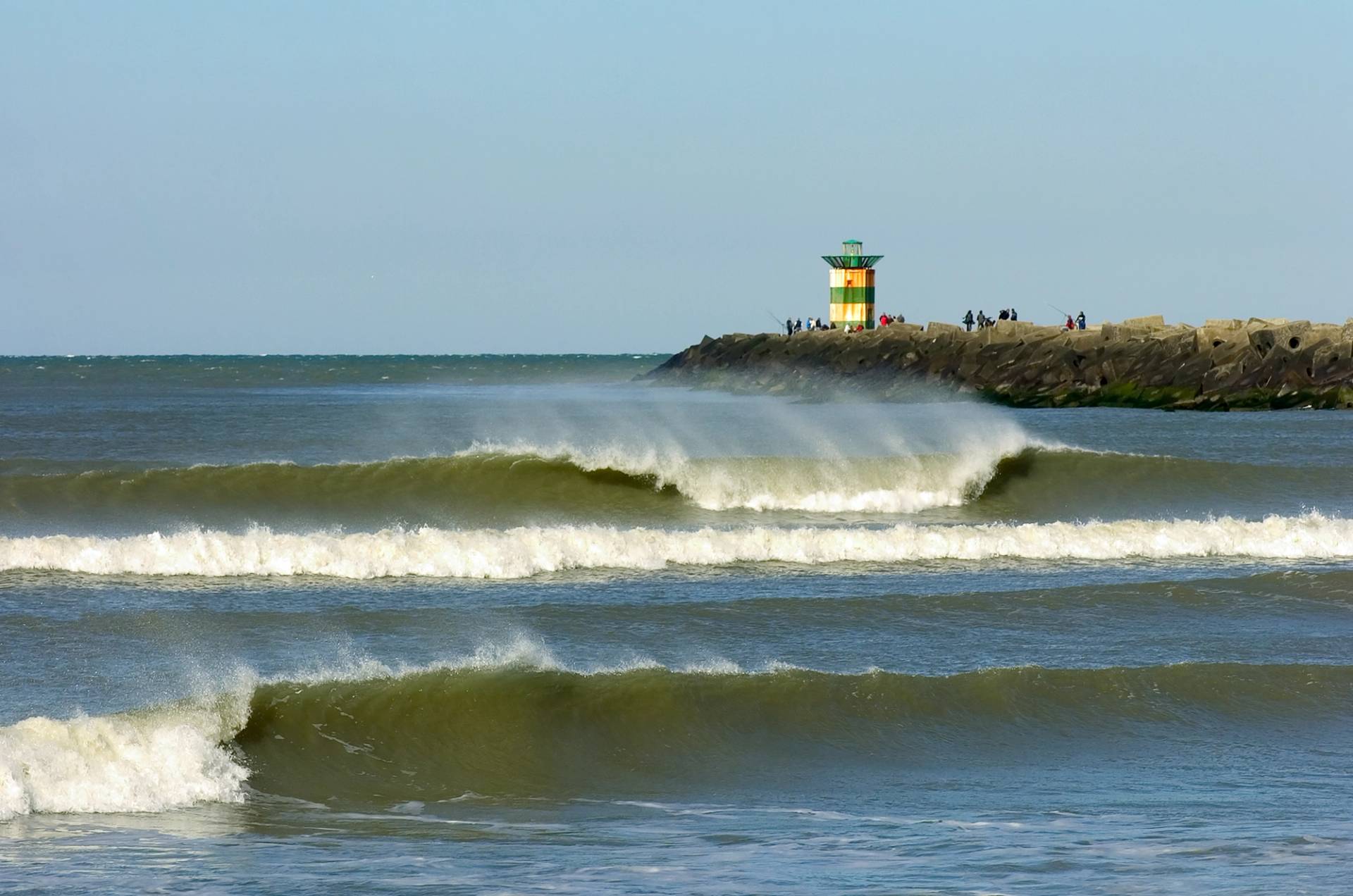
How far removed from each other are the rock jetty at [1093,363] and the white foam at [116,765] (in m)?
36.9

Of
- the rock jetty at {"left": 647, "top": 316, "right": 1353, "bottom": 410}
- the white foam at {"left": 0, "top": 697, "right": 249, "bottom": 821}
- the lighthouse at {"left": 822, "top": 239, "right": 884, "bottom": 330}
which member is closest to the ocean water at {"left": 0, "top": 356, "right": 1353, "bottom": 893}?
the white foam at {"left": 0, "top": 697, "right": 249, "bottom": 821}

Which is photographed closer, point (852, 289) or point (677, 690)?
point (677, 690)

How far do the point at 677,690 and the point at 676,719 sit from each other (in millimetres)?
326

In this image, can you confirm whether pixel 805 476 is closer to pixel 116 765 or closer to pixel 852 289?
pixel 116 765

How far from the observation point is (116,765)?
277 inches

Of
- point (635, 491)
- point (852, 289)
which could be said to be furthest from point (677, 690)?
point (852, 289)

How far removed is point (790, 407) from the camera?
143ft

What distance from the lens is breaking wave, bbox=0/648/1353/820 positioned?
23.4ft

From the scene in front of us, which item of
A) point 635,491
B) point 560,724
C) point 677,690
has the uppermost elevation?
point 635,491

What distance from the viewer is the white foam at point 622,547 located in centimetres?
1318

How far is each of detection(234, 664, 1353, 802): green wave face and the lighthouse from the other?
50815 mm

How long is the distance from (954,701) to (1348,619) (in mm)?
4285

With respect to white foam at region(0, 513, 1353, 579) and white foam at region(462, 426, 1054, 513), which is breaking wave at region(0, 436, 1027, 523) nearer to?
white foam at region(462, 426, 1054, 513)

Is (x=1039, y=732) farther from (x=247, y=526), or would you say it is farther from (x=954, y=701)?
(x=247, y=526)
